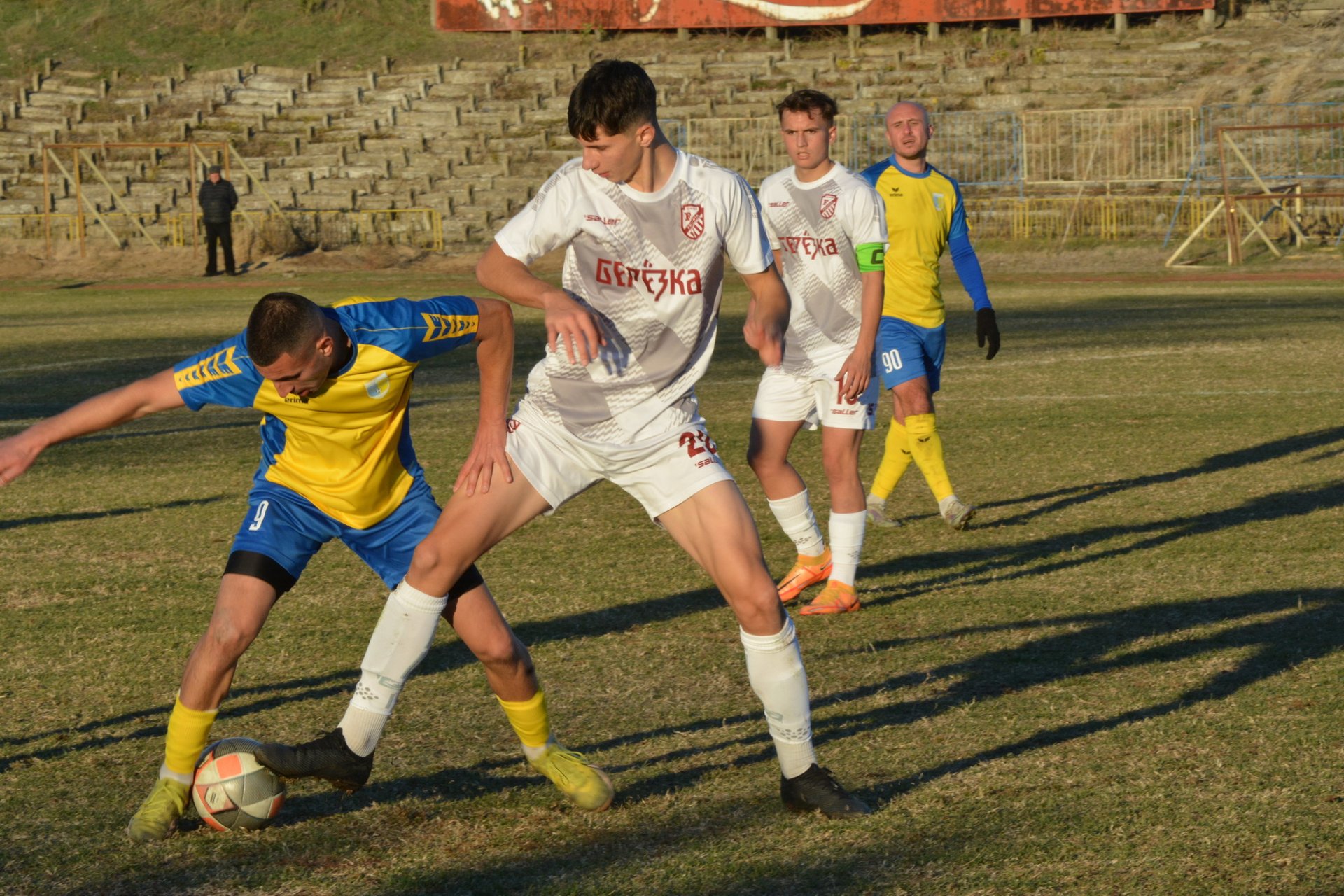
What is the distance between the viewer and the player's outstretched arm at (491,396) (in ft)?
14.9

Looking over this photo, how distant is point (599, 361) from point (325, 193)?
35.4 meters

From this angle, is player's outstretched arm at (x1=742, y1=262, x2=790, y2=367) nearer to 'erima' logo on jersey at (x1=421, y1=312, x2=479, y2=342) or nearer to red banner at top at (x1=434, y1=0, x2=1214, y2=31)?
'erima' logo on jersey at (x1=421, y1=312, x2=479, y2=342)

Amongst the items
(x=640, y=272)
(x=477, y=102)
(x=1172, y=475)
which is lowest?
(x=1172, y=475)

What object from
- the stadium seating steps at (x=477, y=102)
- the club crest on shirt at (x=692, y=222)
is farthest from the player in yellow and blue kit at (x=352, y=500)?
the stadium seating steps at (x=477, y=102)

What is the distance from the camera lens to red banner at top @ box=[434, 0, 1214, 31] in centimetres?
4047

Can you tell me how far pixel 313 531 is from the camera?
185 inches

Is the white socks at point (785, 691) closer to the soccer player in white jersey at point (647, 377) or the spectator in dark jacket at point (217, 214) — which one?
the soccer player in white jersey at point (647, 377)

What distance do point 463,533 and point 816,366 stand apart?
10.5 feet

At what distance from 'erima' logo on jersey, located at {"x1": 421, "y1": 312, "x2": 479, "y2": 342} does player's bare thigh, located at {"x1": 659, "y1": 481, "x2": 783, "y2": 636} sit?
2.74ft

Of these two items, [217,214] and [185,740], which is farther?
[217,214]

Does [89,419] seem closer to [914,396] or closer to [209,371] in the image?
[209,371]

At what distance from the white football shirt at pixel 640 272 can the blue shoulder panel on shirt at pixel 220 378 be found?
81cm

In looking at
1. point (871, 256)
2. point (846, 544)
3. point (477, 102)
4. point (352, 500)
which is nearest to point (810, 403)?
point (846, 544)

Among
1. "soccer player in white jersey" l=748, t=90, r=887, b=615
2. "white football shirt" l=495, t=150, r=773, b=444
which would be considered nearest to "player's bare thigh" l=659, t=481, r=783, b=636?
"white football shirt" l=495, t=150, r=773, b=444
